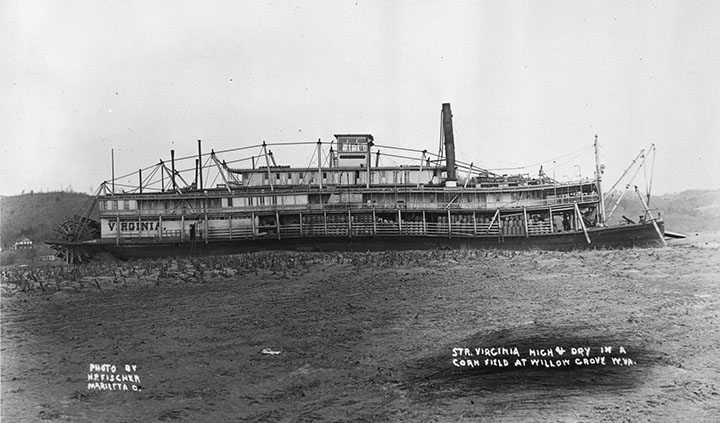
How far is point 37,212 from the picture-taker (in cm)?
4872

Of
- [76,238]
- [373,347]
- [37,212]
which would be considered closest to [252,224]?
[76,238]

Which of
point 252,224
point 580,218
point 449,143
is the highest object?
point 449,143

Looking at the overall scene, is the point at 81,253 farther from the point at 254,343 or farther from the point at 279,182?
the point at 254,343

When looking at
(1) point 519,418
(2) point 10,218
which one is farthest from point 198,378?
(2) point 10,218

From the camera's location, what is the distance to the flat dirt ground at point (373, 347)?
6.82 metres

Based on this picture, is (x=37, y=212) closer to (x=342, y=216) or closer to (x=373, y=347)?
(x=342, y=216)

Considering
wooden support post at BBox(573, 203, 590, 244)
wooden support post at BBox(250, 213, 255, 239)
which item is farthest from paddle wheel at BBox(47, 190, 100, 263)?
wooden support post at BBox(573, 203, 590, 244)

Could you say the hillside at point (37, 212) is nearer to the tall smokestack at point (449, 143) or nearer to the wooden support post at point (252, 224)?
the wooden support post at point (252, 224)

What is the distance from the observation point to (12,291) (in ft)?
38.9

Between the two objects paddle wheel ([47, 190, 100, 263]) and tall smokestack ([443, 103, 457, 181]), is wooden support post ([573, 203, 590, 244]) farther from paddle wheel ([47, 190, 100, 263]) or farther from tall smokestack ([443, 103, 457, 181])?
paddle wheel ([47, 190, 100, 263])

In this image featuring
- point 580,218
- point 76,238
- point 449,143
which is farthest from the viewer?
point 449,143

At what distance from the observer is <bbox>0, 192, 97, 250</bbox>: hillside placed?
42.1 meters

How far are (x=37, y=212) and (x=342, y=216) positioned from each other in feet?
131

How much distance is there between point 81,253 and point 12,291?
12.9 m
